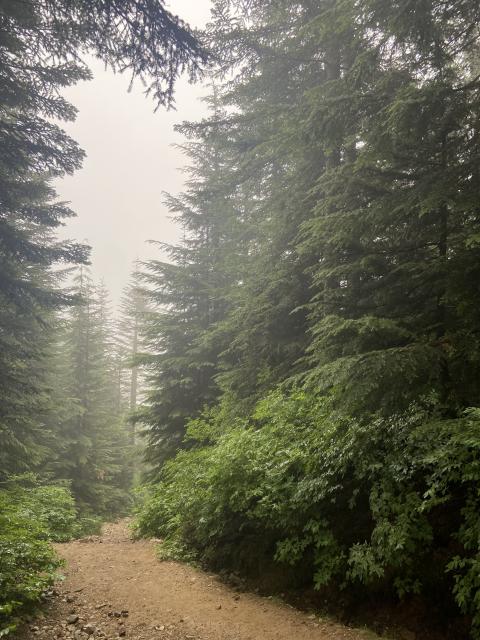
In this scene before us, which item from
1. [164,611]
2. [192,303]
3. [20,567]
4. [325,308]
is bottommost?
[164,611]

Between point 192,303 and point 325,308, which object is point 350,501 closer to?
point 325,308

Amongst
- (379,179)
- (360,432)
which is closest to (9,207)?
(379,179)

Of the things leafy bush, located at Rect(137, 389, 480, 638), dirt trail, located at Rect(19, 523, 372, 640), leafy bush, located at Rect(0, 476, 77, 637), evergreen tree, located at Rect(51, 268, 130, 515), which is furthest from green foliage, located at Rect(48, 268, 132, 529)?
leafy bush, located at Rect(137, 389, 480, 638)

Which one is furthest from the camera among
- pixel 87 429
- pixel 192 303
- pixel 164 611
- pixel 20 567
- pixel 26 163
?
pixel 87 429

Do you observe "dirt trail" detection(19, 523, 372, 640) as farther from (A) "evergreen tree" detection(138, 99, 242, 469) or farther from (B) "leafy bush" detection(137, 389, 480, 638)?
(A) "evergreen tree" detection(138, 99, 242, 469)

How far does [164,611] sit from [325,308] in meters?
5.76

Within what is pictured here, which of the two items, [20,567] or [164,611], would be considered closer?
[20,567]

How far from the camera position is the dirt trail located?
509 centimetres

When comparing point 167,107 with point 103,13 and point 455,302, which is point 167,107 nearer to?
point 103,13

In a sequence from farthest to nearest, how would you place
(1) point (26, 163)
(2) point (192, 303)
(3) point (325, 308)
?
(2) point (192, 303), (1) point (26, 163), (3) point (325, 308)

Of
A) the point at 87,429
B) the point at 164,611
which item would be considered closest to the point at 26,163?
the point at 164,611

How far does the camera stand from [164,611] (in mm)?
5895

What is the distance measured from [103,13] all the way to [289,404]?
338 inches

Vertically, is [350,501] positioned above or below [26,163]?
below
